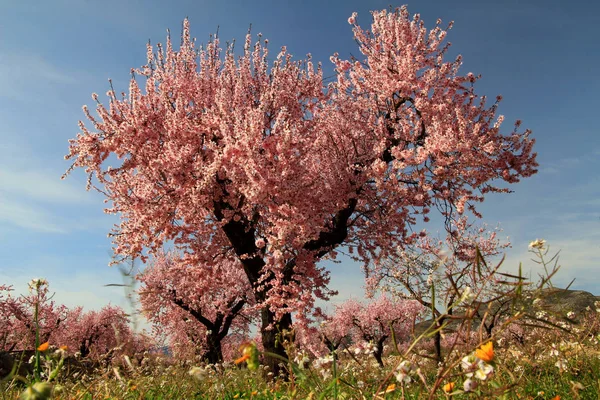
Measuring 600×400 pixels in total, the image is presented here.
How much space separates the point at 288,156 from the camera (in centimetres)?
1114

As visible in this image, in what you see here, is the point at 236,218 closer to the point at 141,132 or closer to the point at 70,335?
the point at 141,132

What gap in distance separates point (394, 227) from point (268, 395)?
10.9 metres

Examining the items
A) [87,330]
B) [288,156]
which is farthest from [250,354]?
[87,330]

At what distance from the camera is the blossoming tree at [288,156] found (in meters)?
11.7

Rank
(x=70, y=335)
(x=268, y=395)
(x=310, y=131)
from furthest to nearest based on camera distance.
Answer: (x=70, y=335) → (x=310, y=131) → (x=268, y=395)

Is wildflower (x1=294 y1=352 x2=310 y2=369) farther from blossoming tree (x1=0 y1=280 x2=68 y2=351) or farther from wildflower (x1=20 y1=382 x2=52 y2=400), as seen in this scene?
blossoming tree (x1=0 y1=280 x2=68 y2=351)

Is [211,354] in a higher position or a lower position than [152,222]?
lower

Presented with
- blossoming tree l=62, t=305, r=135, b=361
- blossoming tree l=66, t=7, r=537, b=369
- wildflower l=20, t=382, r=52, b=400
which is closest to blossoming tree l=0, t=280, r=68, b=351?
blossoming tree l=62, t=305, r=135, b=361

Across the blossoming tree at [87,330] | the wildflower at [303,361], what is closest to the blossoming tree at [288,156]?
the wildflower at [303,361]

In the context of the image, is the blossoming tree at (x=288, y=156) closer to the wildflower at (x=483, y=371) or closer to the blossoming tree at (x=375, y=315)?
the wildflower at (x=483, y=371)

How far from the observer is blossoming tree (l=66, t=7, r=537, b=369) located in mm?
Answer: 11703

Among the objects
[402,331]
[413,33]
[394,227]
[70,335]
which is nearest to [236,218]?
[394,227]

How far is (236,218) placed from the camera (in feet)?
40.7

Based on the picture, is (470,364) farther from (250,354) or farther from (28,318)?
(28,318)
